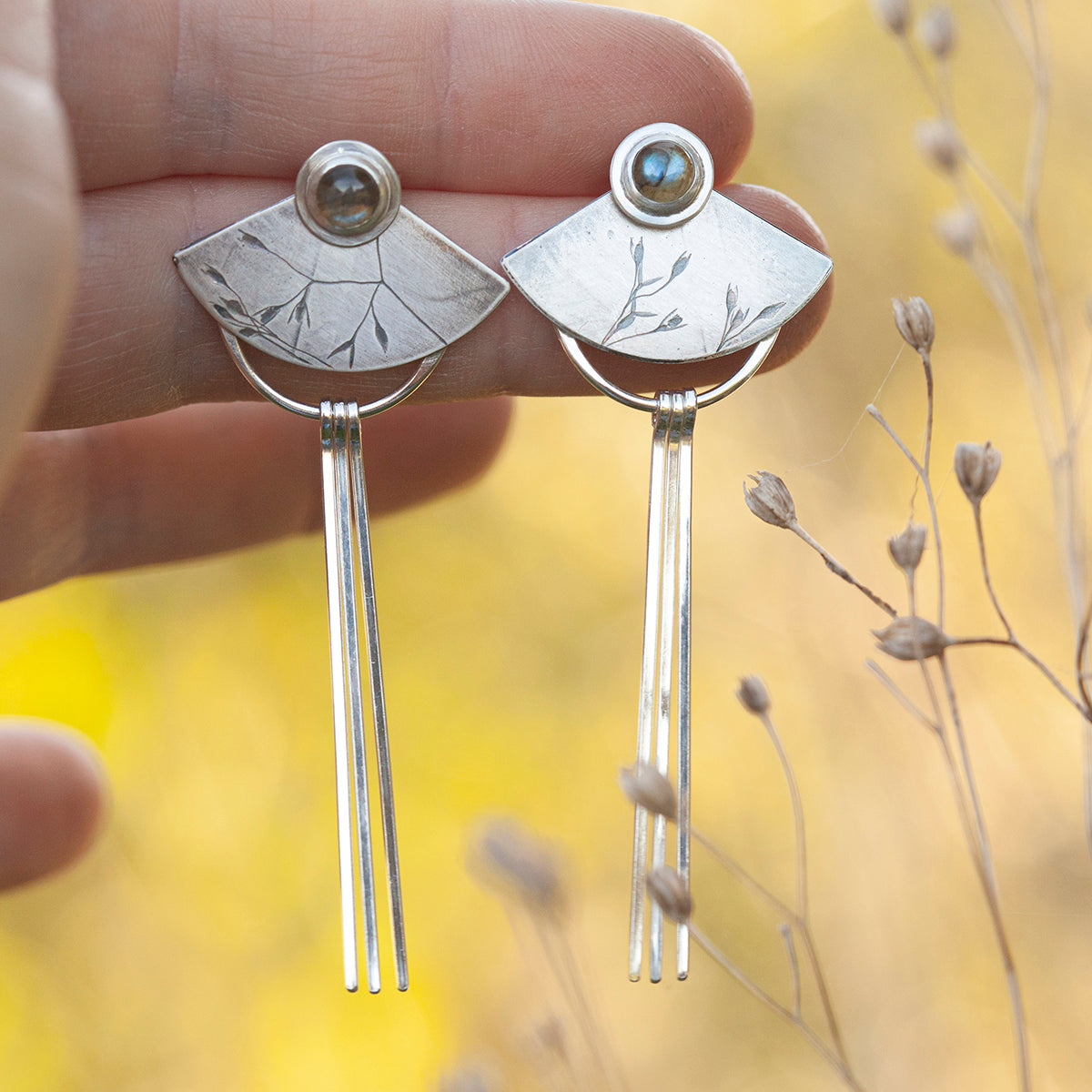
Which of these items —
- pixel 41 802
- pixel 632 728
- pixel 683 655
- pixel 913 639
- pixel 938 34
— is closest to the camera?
pixel 913 639

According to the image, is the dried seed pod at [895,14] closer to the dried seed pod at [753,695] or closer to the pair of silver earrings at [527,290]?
the pair of silver earrings at [527,290]

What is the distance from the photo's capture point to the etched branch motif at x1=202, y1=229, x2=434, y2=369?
0.57 m

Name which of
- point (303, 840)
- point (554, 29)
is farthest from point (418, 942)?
point (554, 29)

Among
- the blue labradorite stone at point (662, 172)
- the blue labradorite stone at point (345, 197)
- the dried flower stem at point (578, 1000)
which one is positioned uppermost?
the blue labradorite stone at point (662, 172)

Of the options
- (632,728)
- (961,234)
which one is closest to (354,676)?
(961,234)

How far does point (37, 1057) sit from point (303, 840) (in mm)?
303

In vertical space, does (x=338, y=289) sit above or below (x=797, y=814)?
above

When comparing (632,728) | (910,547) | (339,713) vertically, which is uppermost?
(910,547)

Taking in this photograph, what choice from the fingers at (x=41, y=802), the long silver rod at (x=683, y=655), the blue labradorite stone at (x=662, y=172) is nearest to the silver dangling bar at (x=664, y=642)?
the long silver rod at (x=683, y=655)

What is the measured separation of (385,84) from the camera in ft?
1.94

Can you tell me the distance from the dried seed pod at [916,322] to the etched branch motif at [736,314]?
0.18 metres

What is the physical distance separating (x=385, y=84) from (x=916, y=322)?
35cm

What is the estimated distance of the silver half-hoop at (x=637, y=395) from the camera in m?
0.59

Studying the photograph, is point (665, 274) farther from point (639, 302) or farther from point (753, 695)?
point (753, 695)
